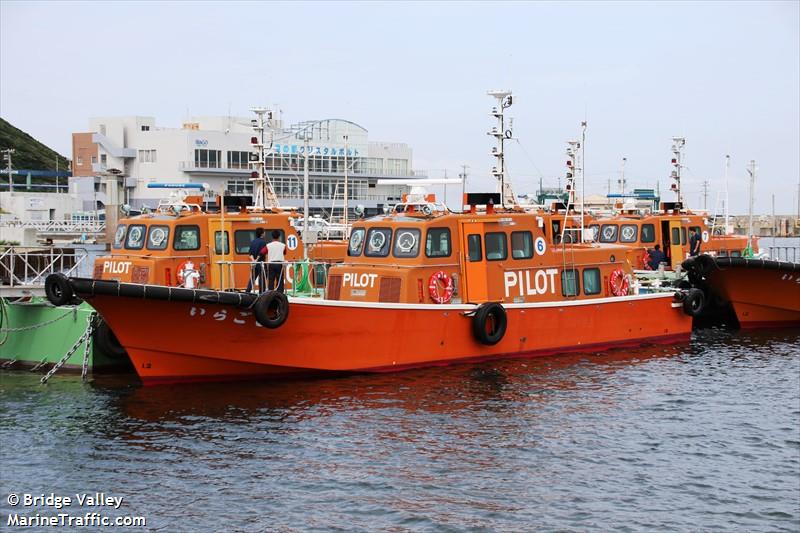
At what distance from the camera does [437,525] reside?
39.8ft

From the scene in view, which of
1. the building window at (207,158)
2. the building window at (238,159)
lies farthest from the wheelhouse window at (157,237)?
the building window at (238,159)

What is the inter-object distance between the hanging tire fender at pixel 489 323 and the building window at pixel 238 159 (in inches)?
2127

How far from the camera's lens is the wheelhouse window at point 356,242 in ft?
69.3

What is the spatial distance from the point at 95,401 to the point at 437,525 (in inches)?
332

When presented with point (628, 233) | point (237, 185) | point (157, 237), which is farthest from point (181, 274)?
point (237, 185)

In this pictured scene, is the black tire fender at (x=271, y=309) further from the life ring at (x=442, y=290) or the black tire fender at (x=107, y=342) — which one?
the black tire fender at (x=107, y=342)

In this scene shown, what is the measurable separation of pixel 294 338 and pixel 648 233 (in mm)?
16450

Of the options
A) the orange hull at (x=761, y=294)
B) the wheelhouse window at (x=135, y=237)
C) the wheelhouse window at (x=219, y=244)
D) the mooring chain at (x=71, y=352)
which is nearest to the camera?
the mooring chain at (x=71, y=352)

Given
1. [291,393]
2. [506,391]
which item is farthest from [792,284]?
[291,393]

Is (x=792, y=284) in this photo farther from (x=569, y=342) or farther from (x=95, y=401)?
(x=95, y=401)

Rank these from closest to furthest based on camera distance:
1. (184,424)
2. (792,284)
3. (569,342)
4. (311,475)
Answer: (311,475) < (184,424) < (569,342) < (792,284)

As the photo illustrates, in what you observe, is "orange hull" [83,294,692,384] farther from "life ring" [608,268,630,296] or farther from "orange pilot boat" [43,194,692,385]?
"life ring" [608,268,630,296]

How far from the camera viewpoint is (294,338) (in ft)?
62.0

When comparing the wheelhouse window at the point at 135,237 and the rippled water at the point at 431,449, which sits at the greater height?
the wheelhouse window at the point at 135,237
